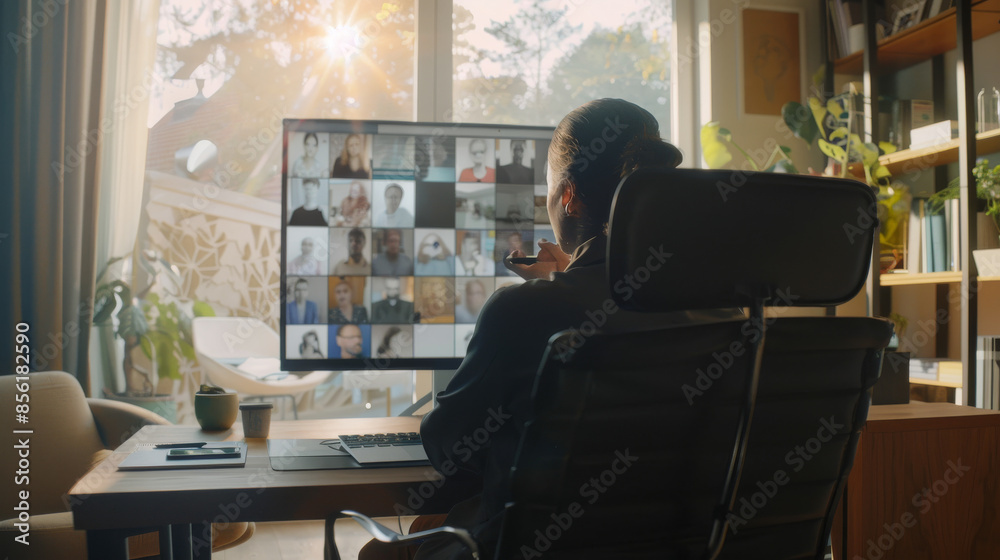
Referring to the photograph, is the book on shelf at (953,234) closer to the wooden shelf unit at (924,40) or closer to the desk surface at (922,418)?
the wooden shelf unit at (924,40)

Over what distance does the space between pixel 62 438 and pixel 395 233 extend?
3.64 ft

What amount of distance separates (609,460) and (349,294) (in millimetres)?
905

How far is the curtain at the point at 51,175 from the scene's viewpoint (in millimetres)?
2402

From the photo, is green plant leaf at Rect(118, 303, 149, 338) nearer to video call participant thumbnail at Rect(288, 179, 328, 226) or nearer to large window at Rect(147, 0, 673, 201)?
large window at Rect(147, 0, 673, 201)

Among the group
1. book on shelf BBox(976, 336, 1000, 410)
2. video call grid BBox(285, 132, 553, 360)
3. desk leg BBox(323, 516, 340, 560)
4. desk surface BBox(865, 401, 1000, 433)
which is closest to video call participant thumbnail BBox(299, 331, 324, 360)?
video call grid BBox(285, 132, 553, 360)

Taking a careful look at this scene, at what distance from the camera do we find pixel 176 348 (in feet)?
8.88

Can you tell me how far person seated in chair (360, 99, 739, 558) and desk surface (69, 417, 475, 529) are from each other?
0.24ft

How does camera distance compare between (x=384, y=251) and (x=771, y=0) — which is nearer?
(x=384, y=251)

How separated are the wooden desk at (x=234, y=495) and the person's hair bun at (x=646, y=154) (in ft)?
1.81

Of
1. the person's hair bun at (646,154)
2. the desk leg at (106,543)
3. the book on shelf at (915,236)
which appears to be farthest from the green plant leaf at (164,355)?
the book on shelf at (915,236)

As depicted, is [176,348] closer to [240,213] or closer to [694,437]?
[240,213]

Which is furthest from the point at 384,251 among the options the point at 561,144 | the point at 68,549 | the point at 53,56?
the point at 53,56

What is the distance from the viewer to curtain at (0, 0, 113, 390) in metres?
2.40

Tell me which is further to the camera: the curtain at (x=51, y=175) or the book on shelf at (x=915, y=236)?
the book on shelf at (x=915, y=236)
